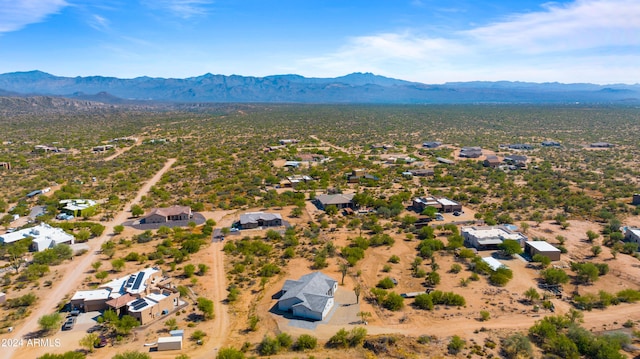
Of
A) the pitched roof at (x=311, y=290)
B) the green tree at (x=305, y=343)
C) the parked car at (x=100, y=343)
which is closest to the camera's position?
the green tree at (x=305, y=343)

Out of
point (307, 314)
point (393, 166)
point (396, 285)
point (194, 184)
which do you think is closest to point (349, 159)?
point (393, 166)

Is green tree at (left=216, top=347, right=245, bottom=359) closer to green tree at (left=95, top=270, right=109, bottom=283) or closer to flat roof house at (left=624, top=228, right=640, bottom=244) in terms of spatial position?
green tree at (left=95, top=270, right=109, bottom=283)

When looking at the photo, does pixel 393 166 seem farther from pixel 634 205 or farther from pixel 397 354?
pixel 397 354

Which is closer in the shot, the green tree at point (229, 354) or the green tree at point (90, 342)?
the green tree at point (229, 354)

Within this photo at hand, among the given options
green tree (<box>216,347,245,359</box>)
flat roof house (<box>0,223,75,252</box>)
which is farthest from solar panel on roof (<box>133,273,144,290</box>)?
flat roof house (<box>0,223,75,252</box>)

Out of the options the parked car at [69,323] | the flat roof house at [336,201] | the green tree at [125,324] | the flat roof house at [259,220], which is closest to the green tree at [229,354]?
the green tree at [125,324]

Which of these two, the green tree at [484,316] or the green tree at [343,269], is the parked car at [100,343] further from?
the green tree at [484,316]
